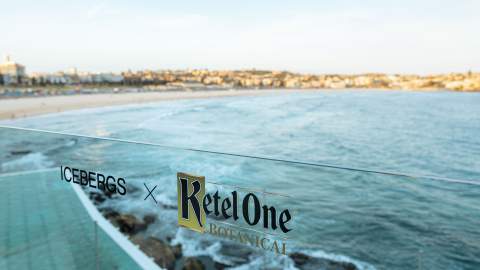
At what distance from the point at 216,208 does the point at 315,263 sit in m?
1.50

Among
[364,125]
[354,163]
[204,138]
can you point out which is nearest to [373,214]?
[354,163]

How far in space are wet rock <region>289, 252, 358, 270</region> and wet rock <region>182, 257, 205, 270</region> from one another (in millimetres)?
922

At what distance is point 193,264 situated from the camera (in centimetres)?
321

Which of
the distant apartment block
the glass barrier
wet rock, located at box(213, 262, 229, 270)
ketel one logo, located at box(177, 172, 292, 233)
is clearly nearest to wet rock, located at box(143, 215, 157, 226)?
the glass barrier

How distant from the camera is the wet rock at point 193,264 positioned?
3129 mm

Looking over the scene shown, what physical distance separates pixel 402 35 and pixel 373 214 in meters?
34.1

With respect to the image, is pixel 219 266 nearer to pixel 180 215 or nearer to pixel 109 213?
pixel 109 213

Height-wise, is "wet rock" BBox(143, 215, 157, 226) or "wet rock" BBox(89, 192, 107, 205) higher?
"wet rock" BBox(89, 192, 107, 205)

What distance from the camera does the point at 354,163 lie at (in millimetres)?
11539

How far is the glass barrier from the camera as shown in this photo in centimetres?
143

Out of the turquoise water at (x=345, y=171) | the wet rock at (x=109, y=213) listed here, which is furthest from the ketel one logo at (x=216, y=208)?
the wet rock at (x=109, y=213)

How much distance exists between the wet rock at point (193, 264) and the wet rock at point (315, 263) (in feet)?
3.02

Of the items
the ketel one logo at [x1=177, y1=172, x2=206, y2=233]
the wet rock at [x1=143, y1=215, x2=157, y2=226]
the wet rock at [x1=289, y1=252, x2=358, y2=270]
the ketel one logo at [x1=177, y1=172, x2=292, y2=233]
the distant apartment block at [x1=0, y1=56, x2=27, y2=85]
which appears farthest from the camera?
the distant apartment block at [x1=0, y1=56, x2=27, y2=85]

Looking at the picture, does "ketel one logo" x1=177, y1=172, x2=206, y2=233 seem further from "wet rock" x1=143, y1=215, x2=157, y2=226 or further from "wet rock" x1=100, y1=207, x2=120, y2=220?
"wet rock" x1=143, y1=215, x2=157, y2=226
